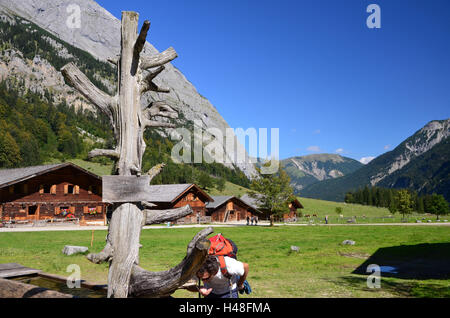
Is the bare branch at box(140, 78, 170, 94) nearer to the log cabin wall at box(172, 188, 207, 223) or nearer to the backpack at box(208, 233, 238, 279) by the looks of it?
the backpack at box(208, 233, 238, 279)

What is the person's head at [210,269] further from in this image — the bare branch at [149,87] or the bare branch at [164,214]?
the bare branch at [149,87]

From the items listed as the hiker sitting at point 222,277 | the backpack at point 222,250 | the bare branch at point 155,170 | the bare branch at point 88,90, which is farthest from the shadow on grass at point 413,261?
the bare branch at point 88,90

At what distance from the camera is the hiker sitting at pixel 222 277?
165 inches

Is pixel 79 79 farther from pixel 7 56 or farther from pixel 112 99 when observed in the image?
pixel 7 56

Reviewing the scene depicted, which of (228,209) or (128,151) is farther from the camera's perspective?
(228,209)

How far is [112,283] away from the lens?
4223mm

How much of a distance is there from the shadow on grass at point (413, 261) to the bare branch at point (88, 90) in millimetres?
11627

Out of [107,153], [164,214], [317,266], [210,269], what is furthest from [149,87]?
[317,266]

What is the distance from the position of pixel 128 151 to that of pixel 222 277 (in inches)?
87.5

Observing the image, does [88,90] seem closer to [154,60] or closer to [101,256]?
[154,60]

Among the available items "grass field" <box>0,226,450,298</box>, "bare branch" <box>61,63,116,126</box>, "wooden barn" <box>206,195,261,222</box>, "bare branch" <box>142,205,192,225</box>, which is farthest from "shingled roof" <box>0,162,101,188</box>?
"bare branch" <box>142,205,192,225</box>

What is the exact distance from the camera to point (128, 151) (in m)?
4.62

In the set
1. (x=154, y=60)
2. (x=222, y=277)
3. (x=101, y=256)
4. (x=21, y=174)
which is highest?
(x=154, y=60)

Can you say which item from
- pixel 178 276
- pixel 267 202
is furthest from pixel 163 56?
pixel 267 202
